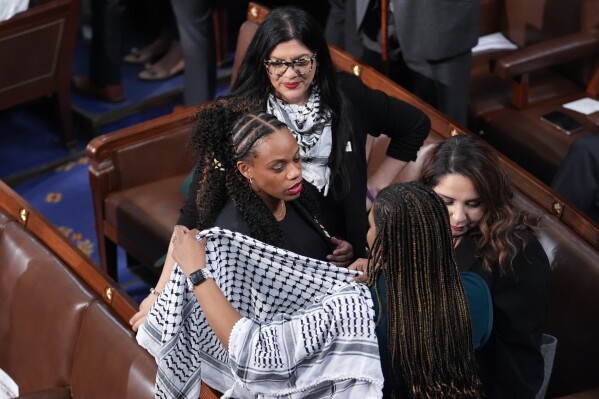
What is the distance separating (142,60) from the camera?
5426 millimetres

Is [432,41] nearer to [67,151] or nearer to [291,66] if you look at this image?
[291,66]

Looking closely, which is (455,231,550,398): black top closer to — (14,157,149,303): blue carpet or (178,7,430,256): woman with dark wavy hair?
(178,7,430,256): woman with dark wavy hair

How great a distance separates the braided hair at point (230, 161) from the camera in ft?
8.11

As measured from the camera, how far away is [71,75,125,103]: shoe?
5.06 meters

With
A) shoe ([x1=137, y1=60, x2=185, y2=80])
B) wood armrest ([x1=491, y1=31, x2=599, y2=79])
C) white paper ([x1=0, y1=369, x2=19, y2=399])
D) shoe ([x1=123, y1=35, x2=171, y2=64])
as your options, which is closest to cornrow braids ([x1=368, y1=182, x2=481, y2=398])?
white paper ([x1=0, y1=369, x2=19, y2=399])

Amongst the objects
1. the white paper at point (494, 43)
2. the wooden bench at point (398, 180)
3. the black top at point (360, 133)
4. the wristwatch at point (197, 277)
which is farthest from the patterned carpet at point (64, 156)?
the wristwatch at point (197, 277)

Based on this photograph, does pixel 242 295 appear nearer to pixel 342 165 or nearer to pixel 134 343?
pixel 134 343

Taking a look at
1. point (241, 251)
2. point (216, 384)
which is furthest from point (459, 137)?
point (216, 384)

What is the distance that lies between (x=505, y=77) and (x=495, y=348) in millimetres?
1866

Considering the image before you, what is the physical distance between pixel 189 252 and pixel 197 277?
0.23 ft

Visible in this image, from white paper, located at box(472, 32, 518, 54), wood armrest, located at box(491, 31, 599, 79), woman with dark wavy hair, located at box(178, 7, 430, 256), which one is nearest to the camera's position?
woman with dark wavy hair, located at box(178, 7, 430, 256)

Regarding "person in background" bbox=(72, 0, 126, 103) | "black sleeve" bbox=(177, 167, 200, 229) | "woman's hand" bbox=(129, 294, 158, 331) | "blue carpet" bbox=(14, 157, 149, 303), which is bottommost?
"blue carpet" bbox=(14, 157, 149, 303)

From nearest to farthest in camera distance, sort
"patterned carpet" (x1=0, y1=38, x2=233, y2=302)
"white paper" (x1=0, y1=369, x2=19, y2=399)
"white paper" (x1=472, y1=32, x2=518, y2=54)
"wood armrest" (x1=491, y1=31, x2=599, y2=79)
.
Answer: "white paper" (x1=0, y1=369, x2=19, y2=399)
"wood armrest" (x1=491, y1=31, x2=599, y2=79)
"patterned carpet" (x1=0, y1=38, x2=233, y2=302)
"white paper" (x1=472, y1=32, x2=518, y2=54)

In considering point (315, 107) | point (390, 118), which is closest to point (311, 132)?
point (315, 107)
